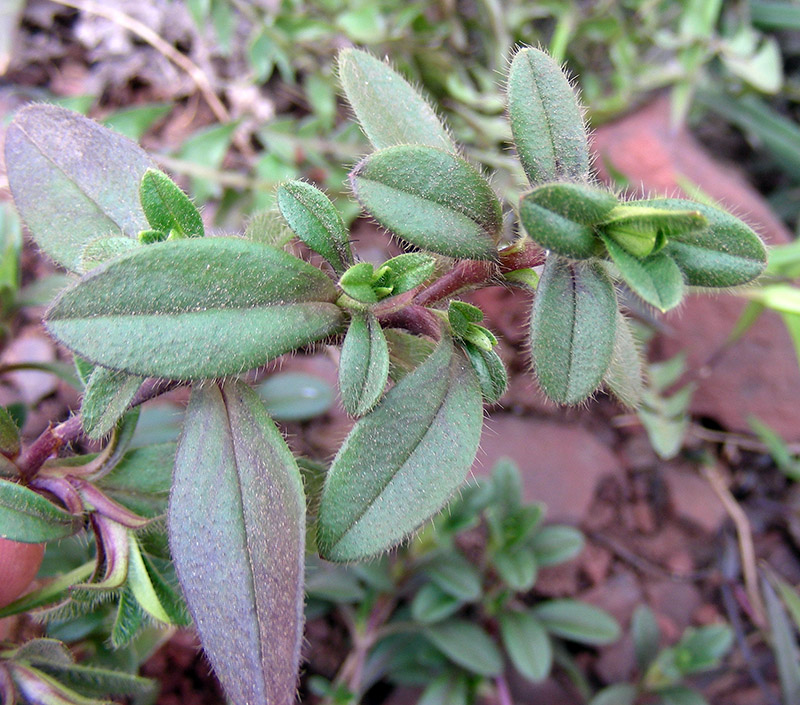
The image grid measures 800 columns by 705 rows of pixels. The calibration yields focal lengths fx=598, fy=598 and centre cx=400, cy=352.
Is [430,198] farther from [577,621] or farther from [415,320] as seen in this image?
[577,621]

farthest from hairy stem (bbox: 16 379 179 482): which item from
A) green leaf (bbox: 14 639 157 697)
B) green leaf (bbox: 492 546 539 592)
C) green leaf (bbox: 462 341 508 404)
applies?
green leaf (bbox: 492 546 539 592)

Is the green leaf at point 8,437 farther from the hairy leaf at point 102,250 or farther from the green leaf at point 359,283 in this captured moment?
the green leaf at point 359,283

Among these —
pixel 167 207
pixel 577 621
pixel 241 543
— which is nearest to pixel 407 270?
pixel 167 207

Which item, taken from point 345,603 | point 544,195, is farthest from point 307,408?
point 544,195

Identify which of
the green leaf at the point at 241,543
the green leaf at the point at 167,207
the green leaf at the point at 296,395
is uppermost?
the green leaf at the point at 167,207

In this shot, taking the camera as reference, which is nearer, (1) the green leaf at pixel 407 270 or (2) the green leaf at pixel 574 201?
(2) the green leaf at pixel 574 201

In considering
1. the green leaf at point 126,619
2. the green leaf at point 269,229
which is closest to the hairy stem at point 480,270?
the green leaf at point 269,229

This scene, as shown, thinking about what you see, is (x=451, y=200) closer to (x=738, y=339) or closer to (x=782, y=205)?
(x=738, y=339)
